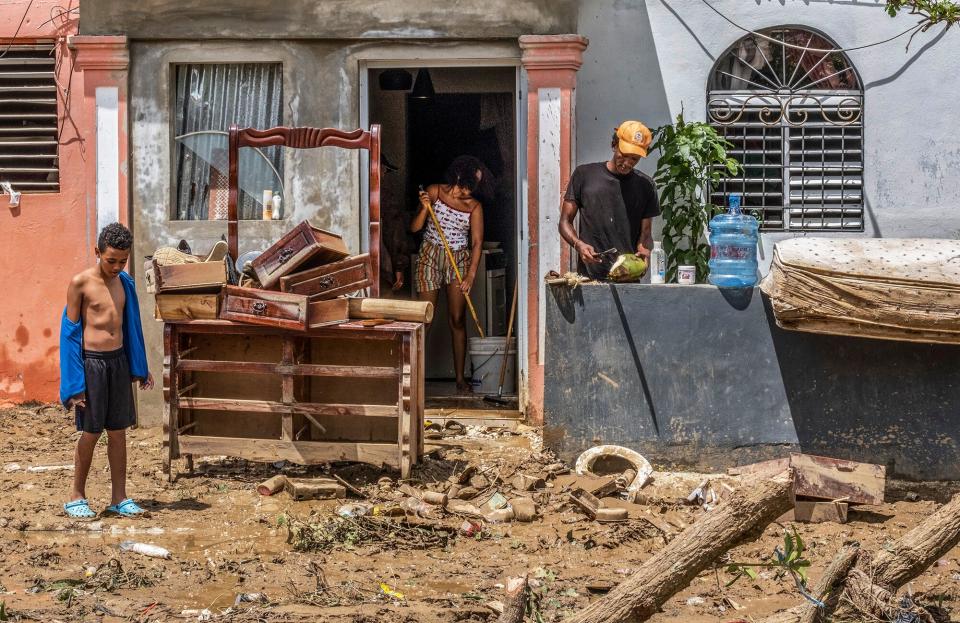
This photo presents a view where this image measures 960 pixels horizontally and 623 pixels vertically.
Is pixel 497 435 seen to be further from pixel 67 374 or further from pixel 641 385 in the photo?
pixel 67 374

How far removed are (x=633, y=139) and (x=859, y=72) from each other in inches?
98.4

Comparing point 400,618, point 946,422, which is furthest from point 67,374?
point 946,422

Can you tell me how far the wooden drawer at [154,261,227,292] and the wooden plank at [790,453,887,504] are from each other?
3877 mm

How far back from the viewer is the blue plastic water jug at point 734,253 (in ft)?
26.2

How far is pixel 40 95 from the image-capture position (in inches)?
402

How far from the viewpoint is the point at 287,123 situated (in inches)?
378

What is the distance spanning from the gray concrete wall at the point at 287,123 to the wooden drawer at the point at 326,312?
6.50 ft

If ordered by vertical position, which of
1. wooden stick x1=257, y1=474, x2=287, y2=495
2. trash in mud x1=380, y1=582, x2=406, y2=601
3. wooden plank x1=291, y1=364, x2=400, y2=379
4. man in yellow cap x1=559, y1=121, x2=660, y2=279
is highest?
man in yellow cap x1=559, y1=121, x2=660, y2=279

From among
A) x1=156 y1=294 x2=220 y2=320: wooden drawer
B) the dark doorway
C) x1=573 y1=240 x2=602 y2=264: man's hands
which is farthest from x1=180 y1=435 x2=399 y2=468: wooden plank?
the dark doorway

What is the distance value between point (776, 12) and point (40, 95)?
634 centimetres

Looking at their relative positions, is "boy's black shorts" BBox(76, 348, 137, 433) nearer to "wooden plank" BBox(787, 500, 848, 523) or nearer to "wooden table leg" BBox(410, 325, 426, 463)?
"wooden table leg" BBox(410, 325, 426, 463)

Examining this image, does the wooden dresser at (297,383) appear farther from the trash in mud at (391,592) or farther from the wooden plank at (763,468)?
the wooden plank at (763,468)

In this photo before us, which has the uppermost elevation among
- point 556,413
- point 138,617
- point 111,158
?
point 111,158

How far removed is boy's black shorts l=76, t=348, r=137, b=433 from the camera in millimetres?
6980
